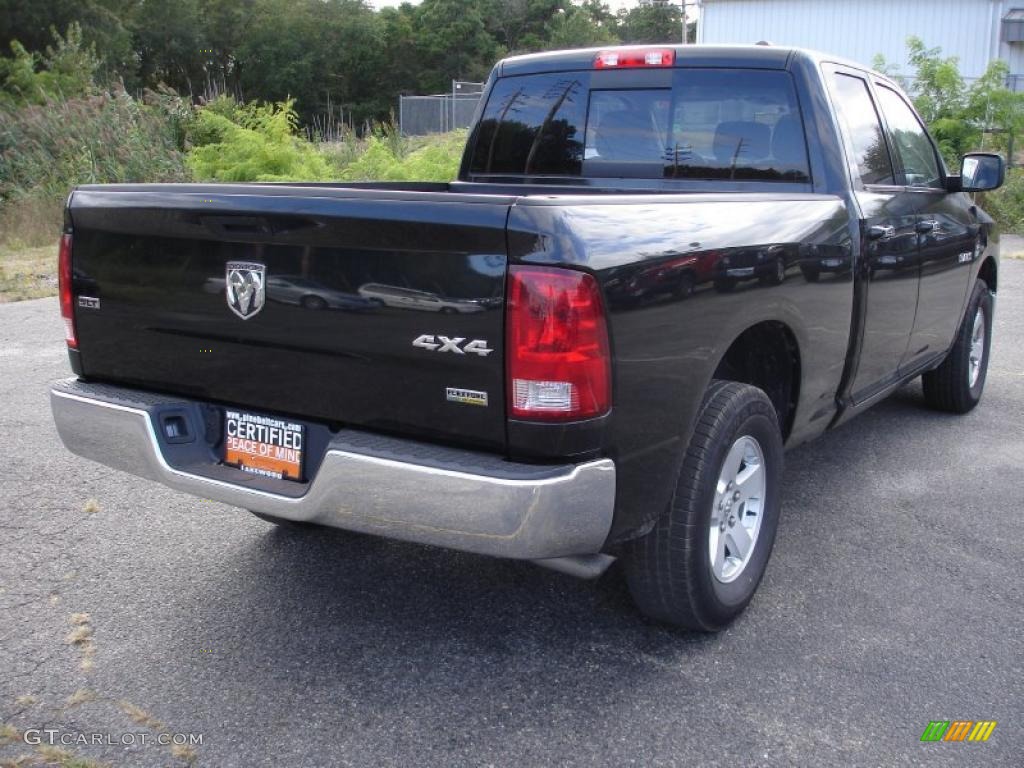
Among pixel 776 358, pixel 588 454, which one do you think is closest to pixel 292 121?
pixel 776 358

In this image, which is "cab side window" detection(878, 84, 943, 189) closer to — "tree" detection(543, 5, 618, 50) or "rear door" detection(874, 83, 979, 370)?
"rear door" detection(874, 83, 979, 370)

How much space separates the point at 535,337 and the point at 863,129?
2625 millimetres

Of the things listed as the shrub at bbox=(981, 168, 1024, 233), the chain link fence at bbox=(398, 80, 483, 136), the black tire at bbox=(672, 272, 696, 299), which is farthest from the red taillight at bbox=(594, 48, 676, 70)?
the chain link fence at bbox=(398, 80, 483, 136)

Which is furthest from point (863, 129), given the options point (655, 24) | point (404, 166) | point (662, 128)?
point (655, 24)

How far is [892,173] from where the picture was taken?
181 inches

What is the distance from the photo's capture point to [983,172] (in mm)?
5160

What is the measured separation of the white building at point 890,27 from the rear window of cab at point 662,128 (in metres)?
29.3

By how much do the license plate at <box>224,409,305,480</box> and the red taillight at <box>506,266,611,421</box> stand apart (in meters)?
0.76

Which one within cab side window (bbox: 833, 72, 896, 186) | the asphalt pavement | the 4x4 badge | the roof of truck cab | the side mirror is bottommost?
the asphalt pavement

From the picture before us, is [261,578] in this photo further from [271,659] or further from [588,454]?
[588,454]

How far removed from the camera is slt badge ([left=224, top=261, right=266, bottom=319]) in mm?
2869

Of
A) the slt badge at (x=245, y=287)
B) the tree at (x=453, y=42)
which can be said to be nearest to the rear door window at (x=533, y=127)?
the slt badge at (x=245, y=287)

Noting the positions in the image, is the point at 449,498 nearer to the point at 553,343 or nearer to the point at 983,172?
the point at 553,343

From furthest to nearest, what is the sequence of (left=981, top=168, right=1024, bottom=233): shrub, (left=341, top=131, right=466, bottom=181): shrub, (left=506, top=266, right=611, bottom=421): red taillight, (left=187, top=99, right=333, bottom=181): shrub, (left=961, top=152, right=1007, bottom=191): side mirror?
(left=981, top=168, right=1024, bottom=233): shrub, (left=187, top=99, right=333, bottom=181): shrub, (left=341, top=131, right=466, bottom=181): shrub, (left=961, top=152, right=1007, bottom=191): side mirror, (left=506, top=266, right=611, bottom=421): red taillight
